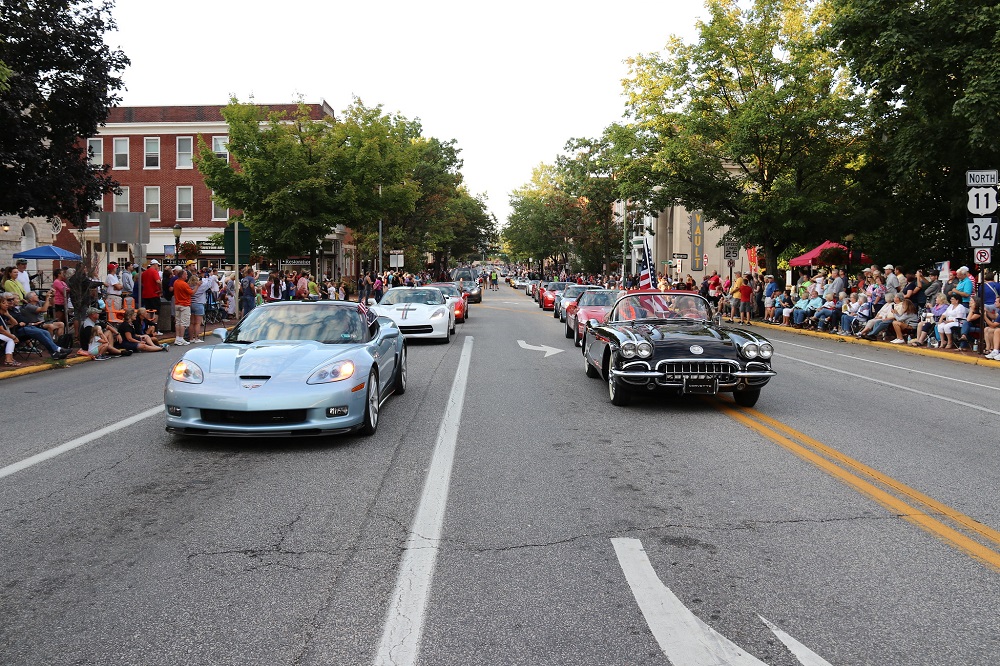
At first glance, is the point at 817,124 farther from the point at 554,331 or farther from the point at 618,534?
the point at 618,534

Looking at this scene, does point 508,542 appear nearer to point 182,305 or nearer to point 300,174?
point 182,305

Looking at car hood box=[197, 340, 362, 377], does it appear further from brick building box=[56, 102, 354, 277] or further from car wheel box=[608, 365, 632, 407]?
brick building box=[56, 102, 354, 277]

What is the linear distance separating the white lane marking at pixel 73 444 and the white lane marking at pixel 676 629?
16.0 ft

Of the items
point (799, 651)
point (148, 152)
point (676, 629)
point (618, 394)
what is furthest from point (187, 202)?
point (799, 651)

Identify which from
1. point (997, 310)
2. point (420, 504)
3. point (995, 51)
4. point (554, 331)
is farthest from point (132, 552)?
point (995, 51)

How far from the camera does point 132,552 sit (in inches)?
176

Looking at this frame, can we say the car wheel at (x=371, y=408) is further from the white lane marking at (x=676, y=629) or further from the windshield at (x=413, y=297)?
the windshield at (x=413, y=297)

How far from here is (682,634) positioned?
3457 mm

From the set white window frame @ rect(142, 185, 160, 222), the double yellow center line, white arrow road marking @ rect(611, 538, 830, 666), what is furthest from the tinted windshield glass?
white window frame @ rect(142, 185, 160, 222)

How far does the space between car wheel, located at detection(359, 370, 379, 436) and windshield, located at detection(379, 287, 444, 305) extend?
1167 cm

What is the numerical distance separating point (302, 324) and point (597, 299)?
11.9m

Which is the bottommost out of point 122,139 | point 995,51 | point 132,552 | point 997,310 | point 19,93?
point 132,552

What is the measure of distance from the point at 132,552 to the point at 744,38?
34.1 metres

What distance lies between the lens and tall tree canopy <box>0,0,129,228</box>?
2009 centimetres
